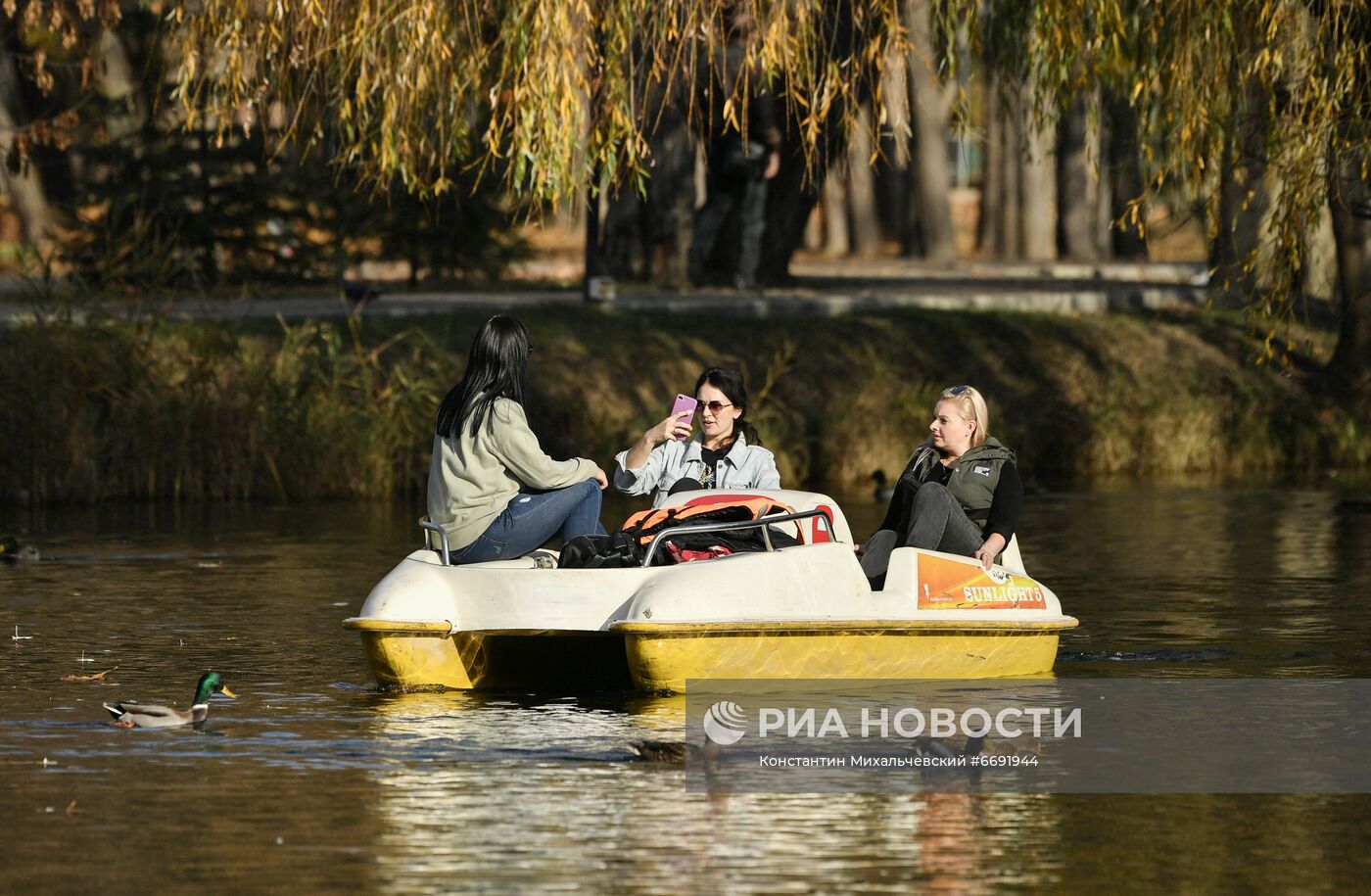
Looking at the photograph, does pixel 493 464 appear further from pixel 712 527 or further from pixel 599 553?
pixel 712 527

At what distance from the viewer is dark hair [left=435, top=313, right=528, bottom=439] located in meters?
12.1

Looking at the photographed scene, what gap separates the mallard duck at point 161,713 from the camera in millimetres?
10930

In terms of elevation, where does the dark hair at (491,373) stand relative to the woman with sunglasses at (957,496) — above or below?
above

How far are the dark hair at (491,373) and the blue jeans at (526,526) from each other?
0.42 meters

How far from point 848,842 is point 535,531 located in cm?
370

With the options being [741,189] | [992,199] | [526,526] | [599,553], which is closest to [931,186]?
[992,199]

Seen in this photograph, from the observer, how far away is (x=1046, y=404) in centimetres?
2803

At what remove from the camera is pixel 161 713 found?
10.9 m

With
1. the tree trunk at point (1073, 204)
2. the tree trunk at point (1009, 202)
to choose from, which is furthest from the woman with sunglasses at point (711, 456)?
the tree trunk at point (1009, 202)

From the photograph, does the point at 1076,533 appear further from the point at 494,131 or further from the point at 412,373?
the point at 494,131

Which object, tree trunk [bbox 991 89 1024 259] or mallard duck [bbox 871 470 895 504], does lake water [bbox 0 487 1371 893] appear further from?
tree trunk [bbox 991 89 1024 259]

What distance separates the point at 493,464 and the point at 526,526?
324 mm

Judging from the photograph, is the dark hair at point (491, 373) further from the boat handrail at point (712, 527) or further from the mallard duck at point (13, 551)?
the mallard duck at point (13, 551)

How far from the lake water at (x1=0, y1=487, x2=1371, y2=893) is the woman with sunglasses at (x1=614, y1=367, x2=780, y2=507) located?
1249 millimetres
